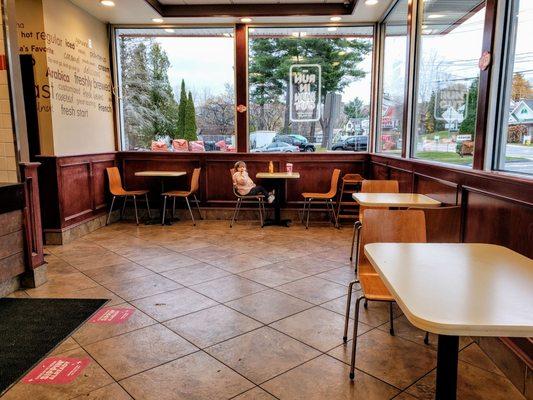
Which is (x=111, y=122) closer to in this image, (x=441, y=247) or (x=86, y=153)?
(x=86, y=153)

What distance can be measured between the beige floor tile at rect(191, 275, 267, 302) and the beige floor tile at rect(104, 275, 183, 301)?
27 cm

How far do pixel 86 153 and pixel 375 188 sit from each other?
4186 mm

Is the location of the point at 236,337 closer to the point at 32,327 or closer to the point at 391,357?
the point at 391,357

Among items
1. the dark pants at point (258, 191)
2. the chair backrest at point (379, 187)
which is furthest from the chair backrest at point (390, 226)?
the dark pants at point (258, 191)

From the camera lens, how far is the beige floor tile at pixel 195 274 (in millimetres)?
3861

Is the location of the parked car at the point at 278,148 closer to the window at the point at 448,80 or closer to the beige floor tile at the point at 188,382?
the window at the point at 448,80

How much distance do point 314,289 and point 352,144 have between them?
12.5ft

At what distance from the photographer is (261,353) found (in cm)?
254

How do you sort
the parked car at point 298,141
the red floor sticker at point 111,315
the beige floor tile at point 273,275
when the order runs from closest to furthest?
the red floor sticker at point 111,315
the beige floor tile at point 273,275
the parked car at point 298,141

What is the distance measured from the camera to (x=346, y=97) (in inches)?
266

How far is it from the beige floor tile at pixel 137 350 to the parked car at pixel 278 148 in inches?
174

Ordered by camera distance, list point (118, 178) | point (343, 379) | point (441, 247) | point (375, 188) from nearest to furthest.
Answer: point (441, 247)
point (343, 379)
point (375, 188)
point (118, 178)

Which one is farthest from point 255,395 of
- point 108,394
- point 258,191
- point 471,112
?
point 258,191

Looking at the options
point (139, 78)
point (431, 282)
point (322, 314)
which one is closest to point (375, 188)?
point (322, 314)
